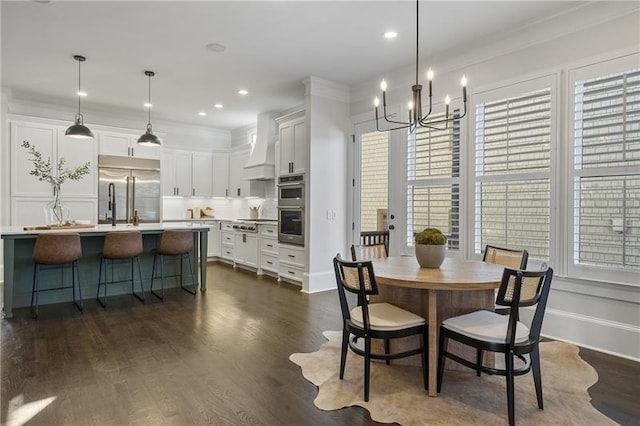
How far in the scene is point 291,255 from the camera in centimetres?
568

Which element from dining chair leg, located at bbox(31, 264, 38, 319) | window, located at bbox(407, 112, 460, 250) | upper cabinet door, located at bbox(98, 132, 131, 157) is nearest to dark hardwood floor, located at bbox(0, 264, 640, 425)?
dining chair leg, located at bbox(31, 264, 38, 319)

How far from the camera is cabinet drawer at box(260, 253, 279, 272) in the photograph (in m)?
6.08

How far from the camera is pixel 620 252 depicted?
10.0ft

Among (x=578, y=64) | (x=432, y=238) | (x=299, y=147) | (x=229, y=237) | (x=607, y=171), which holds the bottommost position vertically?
(x=229, y=237)

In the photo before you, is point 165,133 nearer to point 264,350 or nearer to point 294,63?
point 294,63

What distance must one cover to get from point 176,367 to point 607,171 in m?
3.75

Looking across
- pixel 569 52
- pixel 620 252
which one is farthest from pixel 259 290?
pixel 569 52

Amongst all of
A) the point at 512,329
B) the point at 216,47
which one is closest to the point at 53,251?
the point at 216,47

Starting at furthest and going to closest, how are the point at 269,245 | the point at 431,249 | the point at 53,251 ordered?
the point at 269,245
the point at 53,251
the point at 431,249

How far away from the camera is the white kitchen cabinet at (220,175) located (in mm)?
8281

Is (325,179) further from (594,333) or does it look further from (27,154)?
(27,154)

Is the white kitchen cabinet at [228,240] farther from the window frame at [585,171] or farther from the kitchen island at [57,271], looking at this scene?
the window frame at [585,171]

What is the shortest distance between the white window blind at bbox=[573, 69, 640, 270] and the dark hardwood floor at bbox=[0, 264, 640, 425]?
886mm

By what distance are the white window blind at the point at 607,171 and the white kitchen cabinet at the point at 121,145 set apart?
6562 millimetres
